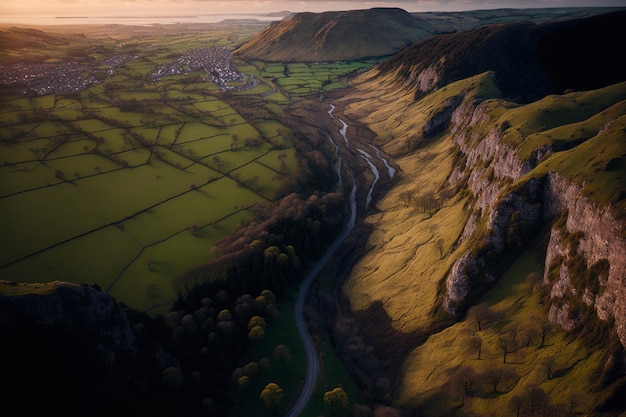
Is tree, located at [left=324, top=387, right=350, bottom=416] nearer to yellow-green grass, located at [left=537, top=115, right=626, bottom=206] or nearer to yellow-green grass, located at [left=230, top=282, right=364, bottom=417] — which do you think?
yellow-green grass, located at [left=230, top=282, right=364, bottom=417]

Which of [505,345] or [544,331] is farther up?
[544,331]

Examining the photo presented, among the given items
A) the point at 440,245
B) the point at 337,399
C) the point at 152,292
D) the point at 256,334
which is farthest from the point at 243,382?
the point at 440,245

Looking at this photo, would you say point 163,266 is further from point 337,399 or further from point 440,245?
point 440,245

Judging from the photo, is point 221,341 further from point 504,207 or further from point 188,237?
point 504,207

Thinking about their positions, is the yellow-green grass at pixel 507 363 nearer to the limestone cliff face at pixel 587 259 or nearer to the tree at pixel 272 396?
the limestone cliff face at pixel 587 259

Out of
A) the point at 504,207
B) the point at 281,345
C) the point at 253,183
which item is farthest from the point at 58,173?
the point at 504,207

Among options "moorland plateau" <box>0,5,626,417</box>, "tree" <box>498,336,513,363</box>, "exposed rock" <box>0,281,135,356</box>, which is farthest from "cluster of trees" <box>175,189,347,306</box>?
"tree" <box>498,336,513,363</box>
